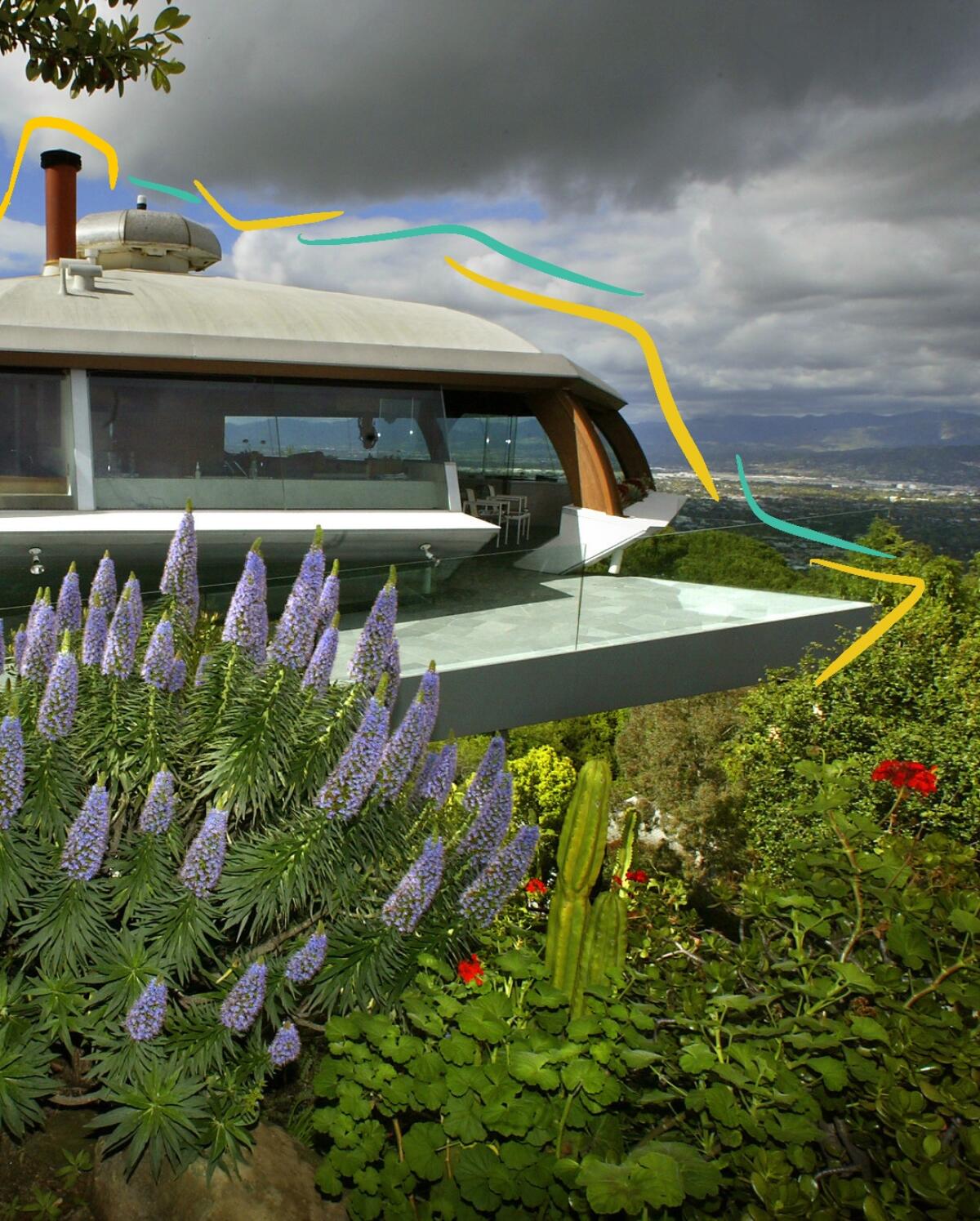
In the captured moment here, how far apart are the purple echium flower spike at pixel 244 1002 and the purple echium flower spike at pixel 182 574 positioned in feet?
4.87

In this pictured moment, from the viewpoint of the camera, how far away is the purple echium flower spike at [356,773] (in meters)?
3.62

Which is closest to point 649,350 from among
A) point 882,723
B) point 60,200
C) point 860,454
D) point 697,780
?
point 882,723

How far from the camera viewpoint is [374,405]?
1145 cm

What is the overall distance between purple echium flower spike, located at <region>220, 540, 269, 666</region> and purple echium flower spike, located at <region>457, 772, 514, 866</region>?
1110mm

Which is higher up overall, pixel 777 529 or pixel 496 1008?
pixel 777 529

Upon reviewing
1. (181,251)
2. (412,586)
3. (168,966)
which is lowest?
(168,966)

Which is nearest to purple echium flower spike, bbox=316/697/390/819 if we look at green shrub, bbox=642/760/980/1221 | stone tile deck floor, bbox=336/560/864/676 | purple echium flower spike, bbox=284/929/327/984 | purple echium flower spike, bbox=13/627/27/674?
purple echium flower spike, bbox=284/929/327/984

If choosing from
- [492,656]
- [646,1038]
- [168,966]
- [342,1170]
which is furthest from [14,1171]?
[492,656]

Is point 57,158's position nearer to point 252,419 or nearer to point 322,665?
point 252,419

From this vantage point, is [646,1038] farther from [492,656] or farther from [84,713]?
[492,656]

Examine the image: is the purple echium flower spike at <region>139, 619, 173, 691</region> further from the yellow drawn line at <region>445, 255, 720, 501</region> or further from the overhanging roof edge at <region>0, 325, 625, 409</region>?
the overhanging roof edge at <region>0, 325, 625, 409</region>

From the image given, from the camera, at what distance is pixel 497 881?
13.2 ft

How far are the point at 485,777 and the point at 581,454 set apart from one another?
361 inches

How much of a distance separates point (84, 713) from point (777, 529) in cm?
846
